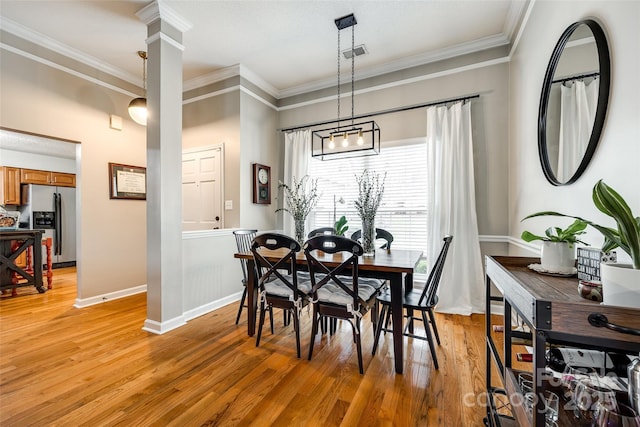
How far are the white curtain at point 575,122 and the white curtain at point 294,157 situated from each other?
2.98 metres

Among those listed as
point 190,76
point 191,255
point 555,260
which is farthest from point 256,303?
point 190,76

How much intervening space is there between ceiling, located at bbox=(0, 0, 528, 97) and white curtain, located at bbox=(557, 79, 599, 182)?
1.52 m

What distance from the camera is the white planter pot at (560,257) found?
3.73 ft

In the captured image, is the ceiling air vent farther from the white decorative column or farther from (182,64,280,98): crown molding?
the white decorative column

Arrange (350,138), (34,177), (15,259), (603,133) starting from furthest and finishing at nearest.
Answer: (34,177), (350,138), (15,259), (603,133)

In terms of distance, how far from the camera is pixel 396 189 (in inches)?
143

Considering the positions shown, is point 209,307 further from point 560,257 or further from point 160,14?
point 560,257

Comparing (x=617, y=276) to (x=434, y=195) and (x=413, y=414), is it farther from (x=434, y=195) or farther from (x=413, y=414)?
(x=434, y=195)

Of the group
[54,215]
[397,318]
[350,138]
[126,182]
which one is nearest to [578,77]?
[397,318]

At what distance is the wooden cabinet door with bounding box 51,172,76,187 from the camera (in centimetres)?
584

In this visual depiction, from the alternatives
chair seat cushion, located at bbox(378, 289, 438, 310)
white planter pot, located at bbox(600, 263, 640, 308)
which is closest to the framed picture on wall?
chair seat cushion, located at bbox(378, 289, 438, 310)

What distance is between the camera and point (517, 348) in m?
2.28

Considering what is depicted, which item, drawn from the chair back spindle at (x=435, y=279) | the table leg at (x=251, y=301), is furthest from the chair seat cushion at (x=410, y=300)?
the table leg at (x=251, y=301)

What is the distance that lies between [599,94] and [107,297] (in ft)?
16.6
